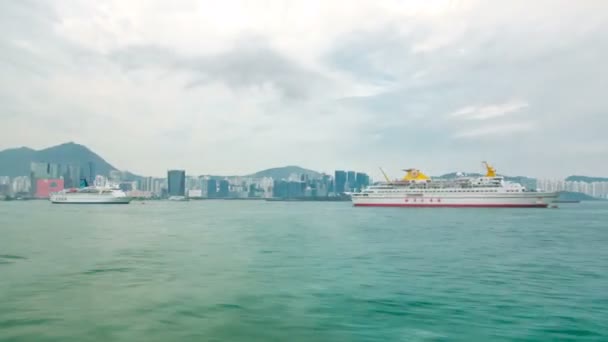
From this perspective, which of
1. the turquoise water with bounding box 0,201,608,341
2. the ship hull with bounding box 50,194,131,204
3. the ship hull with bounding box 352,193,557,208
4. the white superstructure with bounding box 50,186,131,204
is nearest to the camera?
the turquoise water with bounding box 0,201,608,341

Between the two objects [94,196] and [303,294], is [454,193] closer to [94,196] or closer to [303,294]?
[303,294]

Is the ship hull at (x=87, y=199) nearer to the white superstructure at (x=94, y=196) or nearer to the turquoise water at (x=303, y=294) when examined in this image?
the white superstructure at (x=94, y=196)

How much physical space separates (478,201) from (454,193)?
4.71 m

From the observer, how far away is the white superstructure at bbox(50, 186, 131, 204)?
108m

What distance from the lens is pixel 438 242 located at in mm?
23578

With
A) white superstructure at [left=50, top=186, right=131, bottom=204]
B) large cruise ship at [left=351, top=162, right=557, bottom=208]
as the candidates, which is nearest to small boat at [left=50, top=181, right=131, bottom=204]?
white superstructure at [left=50, top=186, right=131, bottom=204]

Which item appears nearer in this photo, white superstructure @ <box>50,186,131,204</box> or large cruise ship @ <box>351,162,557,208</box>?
large cruise ship @ <box>351,162,557,208</box>

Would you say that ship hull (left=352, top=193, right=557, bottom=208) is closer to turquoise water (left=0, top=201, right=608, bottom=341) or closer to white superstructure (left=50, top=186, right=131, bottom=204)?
turquoise water (left=0, top=201, right=608, bottom=341)

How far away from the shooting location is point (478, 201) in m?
77.9

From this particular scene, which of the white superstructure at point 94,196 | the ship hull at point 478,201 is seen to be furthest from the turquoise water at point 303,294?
the white superstructure at point 94,196

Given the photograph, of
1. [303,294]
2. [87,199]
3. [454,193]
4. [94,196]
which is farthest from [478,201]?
[87,199]

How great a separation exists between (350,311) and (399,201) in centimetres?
8017

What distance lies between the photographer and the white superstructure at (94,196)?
108125mm

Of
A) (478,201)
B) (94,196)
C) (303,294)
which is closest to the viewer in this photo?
(303,294)
